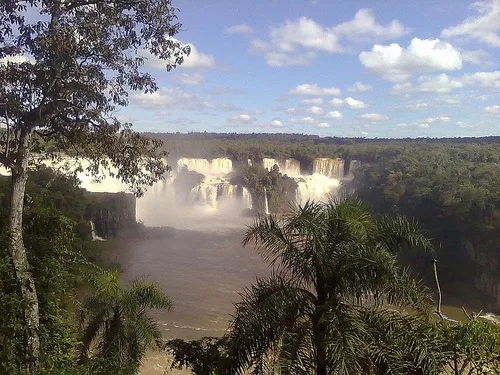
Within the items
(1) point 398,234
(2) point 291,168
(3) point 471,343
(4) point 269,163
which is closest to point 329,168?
(2) point 291,168

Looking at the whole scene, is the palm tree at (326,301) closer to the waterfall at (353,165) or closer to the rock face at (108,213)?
the rock face at (108,213)

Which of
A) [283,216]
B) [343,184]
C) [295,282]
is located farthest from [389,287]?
[343,184]

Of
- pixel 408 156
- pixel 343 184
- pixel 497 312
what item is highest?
pixel 408 156

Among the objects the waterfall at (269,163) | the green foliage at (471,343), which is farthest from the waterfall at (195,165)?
the green foliage at (471,343)

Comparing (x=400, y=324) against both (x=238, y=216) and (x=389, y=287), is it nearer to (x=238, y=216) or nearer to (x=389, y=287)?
(x=389, y=287)

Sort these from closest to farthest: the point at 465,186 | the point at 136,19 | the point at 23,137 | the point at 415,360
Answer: the point at 415,360 < the point at 23,137 < the point at 136,19 < the point at 465,186

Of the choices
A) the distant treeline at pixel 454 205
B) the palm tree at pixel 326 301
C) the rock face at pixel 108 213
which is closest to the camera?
the palm tree at pixel 326 301
